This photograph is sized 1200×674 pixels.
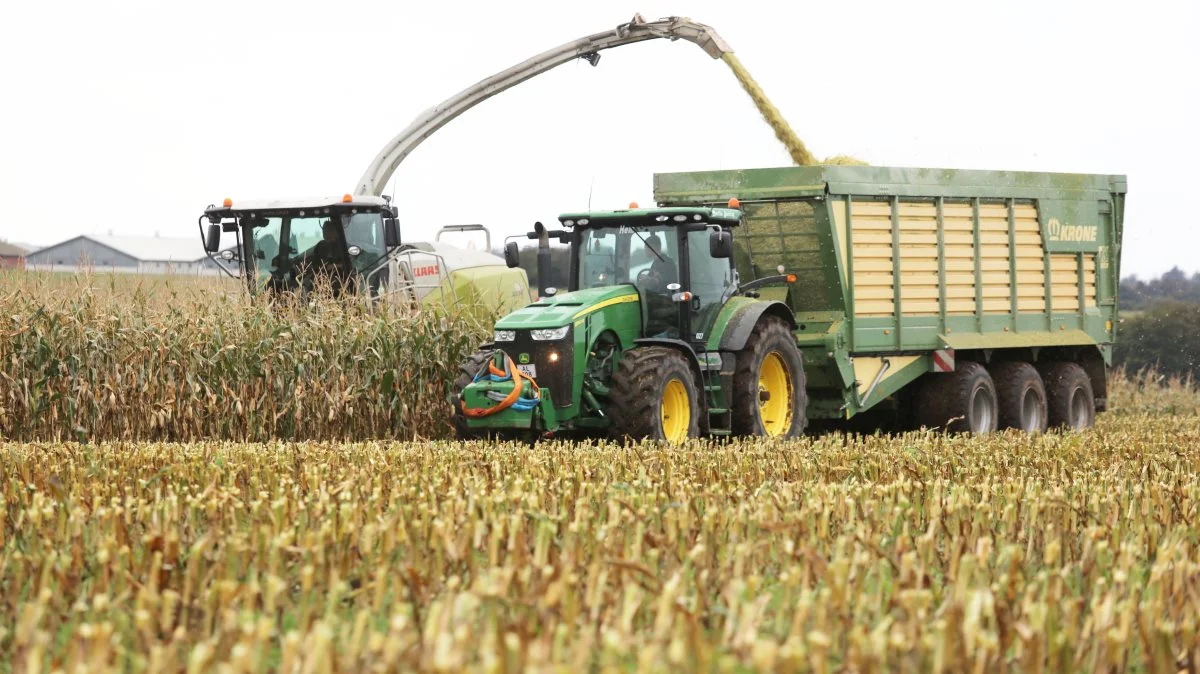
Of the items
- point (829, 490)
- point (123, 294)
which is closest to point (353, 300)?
point (123, 294)

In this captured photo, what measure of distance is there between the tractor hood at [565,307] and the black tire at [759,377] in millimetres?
985

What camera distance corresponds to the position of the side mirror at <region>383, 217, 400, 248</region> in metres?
15.0

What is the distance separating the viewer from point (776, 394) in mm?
12141

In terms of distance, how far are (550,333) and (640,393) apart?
29.4 inches

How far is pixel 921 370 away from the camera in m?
14.0

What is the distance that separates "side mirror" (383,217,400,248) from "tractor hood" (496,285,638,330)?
3979 mm

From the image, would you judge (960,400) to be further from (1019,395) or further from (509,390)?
(509,390)

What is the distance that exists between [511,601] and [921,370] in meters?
10.6

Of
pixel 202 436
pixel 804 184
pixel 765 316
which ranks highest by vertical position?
pixel 804 184

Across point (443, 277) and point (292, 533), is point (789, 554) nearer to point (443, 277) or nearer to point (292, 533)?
point (292, 533)

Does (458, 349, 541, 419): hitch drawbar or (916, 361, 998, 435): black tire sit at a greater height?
(458, 349, 541, 419): hitch drawbar

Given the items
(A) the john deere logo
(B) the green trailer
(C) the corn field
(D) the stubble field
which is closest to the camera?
(D) the stubble field

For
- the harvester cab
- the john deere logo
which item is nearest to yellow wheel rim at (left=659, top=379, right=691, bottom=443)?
the harvester cab

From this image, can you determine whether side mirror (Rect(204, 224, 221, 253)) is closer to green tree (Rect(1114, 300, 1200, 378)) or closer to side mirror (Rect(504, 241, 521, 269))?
side mirror (Rect(504, 241, 521, 269))
